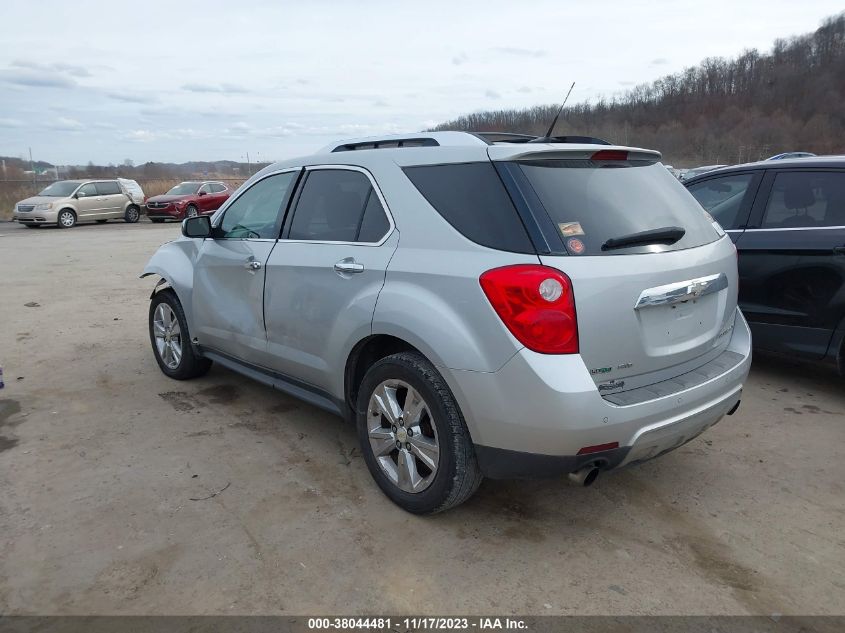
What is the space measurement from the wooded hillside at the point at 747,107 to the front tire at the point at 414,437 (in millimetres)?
54770

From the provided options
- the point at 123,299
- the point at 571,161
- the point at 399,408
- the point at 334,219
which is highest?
the point at 571,161

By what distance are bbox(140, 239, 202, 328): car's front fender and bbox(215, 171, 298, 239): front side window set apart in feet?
1.33

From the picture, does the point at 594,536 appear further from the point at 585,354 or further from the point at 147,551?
the point at 147,551

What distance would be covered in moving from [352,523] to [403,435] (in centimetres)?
48

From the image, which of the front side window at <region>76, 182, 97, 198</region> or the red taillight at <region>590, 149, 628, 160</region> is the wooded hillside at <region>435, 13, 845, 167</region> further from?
the red taillight at <region>590, 149, 628, 160</region>

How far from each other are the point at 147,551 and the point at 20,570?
502 mm

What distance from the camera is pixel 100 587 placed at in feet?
8.62

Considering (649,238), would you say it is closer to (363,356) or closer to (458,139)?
(458,139)

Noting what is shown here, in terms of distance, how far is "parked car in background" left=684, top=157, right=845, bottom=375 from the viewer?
450cm

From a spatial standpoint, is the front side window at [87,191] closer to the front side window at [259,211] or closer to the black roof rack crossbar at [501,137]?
the front side window at [259,211]

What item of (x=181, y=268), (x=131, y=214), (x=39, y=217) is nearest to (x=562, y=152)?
(x=181, y=268)

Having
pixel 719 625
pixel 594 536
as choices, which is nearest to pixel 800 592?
pixel 719 625

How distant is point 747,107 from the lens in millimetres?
92125

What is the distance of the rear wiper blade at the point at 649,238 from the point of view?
275 centimetres
